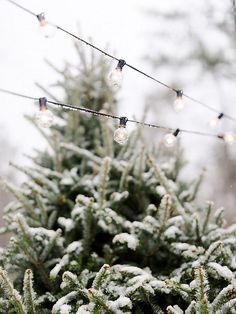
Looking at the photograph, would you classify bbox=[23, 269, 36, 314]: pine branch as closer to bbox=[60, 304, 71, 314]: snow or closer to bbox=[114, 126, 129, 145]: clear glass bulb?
bbox=[60, 304, 71, 314]: snow

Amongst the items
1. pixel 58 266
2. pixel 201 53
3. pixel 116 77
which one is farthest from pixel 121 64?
pixel 201 53

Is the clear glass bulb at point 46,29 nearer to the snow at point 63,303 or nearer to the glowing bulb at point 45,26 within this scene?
the glowing bulb at point 45,26

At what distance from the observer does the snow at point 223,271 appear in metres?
3.16

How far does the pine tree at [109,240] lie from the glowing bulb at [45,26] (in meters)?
1.26

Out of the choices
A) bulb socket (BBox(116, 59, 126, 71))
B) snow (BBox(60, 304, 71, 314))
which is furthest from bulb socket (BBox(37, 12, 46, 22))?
snow (BBox(60, 304, 71, 314))

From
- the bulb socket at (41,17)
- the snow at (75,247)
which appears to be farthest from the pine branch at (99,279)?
the bulb socket at (41,17)

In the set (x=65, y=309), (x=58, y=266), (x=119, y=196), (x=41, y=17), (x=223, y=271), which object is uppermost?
(x=41, y=17)

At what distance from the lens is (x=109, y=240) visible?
4223 millimetres

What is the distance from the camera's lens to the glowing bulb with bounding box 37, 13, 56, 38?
3.13 meters

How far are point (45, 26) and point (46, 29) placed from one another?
2 centimetres

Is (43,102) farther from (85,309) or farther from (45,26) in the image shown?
(85,309)

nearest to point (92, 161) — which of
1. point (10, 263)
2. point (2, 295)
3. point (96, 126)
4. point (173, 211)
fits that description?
point (96, 126)

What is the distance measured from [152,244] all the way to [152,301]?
1.87ft

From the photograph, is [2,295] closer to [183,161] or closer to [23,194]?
[23,194]
